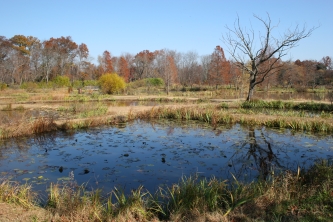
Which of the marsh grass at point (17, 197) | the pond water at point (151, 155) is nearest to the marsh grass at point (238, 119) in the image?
the pond water at point (151, 155)

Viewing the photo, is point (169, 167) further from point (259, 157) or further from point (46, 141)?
point (46, 141)

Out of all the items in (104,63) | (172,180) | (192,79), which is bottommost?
(172,180)

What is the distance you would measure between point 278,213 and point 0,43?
197 feet

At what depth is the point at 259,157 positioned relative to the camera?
8852mm

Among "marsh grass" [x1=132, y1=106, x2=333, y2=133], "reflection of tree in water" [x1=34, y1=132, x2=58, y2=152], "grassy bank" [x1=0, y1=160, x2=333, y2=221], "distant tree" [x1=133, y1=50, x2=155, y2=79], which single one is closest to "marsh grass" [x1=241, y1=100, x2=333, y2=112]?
"marsh grass" [x1=132, y1=106, x2=333, y2=133]

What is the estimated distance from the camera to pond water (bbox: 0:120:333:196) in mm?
7043

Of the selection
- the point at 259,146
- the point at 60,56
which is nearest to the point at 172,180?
the point at 259,146

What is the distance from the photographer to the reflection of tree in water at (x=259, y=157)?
749cm

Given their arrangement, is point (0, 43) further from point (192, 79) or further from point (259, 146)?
point (259, 146)

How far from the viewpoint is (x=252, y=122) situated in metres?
14.5

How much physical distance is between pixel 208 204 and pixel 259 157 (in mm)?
4702

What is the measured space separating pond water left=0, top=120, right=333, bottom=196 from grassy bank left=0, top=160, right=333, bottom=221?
4.31 ft

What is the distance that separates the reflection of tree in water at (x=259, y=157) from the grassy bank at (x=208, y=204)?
1285 millimetres

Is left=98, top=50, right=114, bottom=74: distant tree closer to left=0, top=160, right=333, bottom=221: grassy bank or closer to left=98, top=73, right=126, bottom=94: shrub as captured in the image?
left=98, top=73, right=126, bottom=94: shrub
